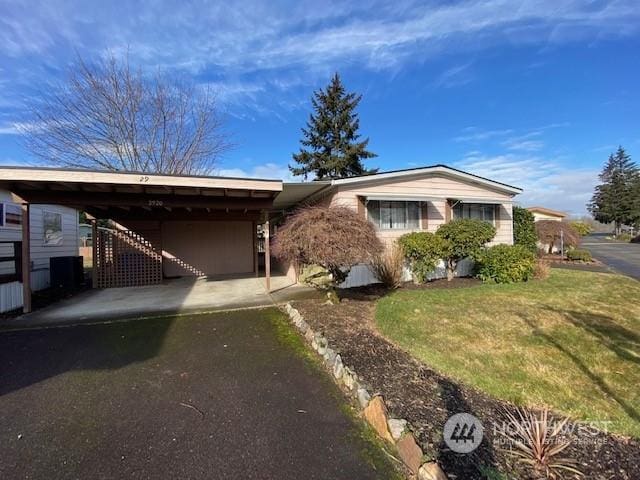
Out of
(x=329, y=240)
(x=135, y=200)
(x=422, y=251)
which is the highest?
(x=135, y=200)

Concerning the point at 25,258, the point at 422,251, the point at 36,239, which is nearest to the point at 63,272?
the point at 36,239

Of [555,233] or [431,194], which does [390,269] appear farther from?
[555,233]

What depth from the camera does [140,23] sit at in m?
9.30

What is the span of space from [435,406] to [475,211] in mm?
9783

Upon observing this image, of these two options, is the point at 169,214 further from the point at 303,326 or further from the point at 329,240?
the point at 303,326

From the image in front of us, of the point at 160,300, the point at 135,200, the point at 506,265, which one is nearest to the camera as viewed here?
the point at 135,200

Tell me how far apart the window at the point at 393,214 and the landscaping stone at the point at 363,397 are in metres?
6.67

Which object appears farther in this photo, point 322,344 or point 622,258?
point 622,258

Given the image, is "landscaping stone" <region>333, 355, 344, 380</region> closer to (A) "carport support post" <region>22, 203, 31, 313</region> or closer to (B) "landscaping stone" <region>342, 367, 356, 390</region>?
(B) "landscaping stone" <region>342, 367, 356, 390</region>

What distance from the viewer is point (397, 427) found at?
8.14 ft

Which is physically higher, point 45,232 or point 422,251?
point 45,232

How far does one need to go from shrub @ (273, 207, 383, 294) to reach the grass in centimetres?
117

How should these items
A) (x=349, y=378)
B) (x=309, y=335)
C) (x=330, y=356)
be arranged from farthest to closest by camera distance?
1. (x=309, y=335)
2. (x=330, y=356)
3. (x=349, y=378)

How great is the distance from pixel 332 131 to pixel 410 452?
81.1 feet
